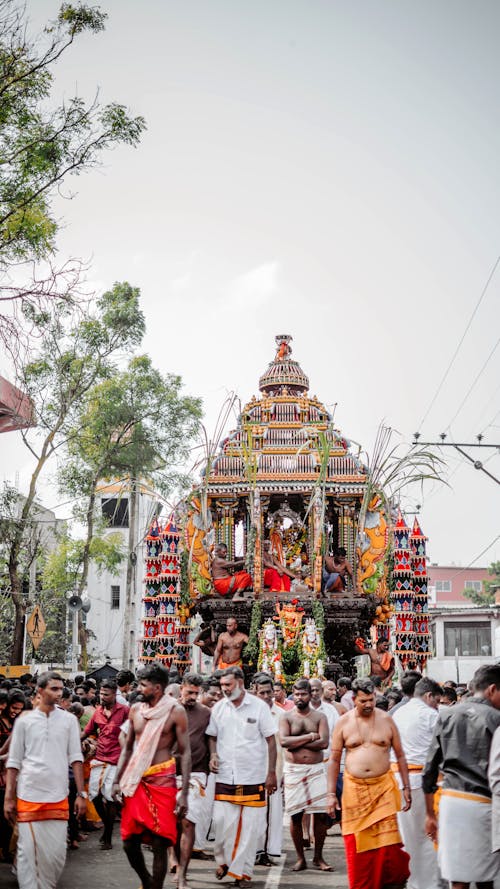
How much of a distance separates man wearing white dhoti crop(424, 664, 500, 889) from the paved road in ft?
9.23

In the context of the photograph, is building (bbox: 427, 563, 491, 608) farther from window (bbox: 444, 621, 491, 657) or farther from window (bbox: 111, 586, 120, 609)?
window (bbox: 111, 586, 120, 609)

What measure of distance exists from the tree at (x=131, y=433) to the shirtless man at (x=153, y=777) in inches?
887

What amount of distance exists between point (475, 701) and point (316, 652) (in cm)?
1474

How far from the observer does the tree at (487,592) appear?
55500mm

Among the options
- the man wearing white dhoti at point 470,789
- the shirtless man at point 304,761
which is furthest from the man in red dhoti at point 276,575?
the man wearing white dhoti at point 470,789

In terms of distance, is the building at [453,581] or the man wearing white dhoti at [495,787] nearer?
the man wearing white dhoti at [495,787]

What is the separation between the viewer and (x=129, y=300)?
31.1 meters

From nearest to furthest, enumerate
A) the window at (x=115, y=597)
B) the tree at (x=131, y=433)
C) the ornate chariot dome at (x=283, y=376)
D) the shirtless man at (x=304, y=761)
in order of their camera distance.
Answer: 1. the shirtless man at (x=304, y=761)
2. the ornate chariot dome at (x=283, y=376)
3. the tree at (x=131, y=433)
4. the window at (x=115, y=597)

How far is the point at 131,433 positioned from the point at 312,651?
13.2 metres

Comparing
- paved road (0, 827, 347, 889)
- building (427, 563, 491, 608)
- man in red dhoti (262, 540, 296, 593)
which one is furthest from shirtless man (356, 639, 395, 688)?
building (427, 563, 491, 608)

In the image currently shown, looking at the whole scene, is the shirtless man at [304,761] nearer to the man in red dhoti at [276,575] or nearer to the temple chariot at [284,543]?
the temple chariot at [284,543]

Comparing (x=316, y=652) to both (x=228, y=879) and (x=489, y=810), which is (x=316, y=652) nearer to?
(x=228, y=879)

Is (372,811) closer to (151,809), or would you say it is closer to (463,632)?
(151,809)

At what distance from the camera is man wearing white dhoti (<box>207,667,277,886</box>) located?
8.83 metres
